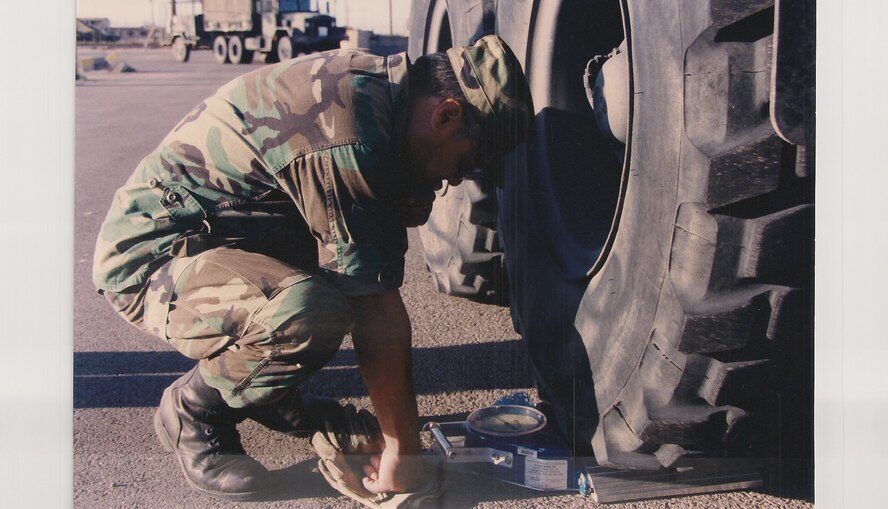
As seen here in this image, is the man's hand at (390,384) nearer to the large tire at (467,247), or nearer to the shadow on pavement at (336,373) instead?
the shadow on pavement at (336,373)

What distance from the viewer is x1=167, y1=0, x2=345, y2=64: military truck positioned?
195cm

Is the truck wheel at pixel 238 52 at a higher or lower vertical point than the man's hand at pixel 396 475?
higher

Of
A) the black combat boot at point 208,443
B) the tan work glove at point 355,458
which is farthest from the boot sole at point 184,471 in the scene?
the tan work glove at point 355,458

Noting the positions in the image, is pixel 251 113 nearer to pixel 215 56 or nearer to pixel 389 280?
pixel 389 280

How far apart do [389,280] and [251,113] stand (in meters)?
0.38

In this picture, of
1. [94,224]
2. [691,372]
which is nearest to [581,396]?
[691,372]

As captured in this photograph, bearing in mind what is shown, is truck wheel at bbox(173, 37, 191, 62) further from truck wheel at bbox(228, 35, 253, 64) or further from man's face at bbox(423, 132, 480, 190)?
man's face at bbox(423, 132, 480, 190)

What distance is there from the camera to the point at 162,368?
85.9 inches

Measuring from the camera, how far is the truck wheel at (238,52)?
6.51ft

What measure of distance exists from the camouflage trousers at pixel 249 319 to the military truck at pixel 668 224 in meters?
0.47

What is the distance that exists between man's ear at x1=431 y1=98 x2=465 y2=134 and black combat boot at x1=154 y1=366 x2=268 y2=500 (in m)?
0.65

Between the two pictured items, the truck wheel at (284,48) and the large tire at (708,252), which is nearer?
the large tire at (708,252)

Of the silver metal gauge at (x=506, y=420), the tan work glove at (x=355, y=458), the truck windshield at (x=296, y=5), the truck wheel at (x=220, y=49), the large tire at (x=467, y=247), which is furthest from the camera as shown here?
the large tire at (x=467, y=247)

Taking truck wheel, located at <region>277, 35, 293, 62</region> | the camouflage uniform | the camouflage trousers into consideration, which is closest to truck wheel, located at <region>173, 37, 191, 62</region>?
truck wheel, located at <region>277, 35, 293, 62</region>
